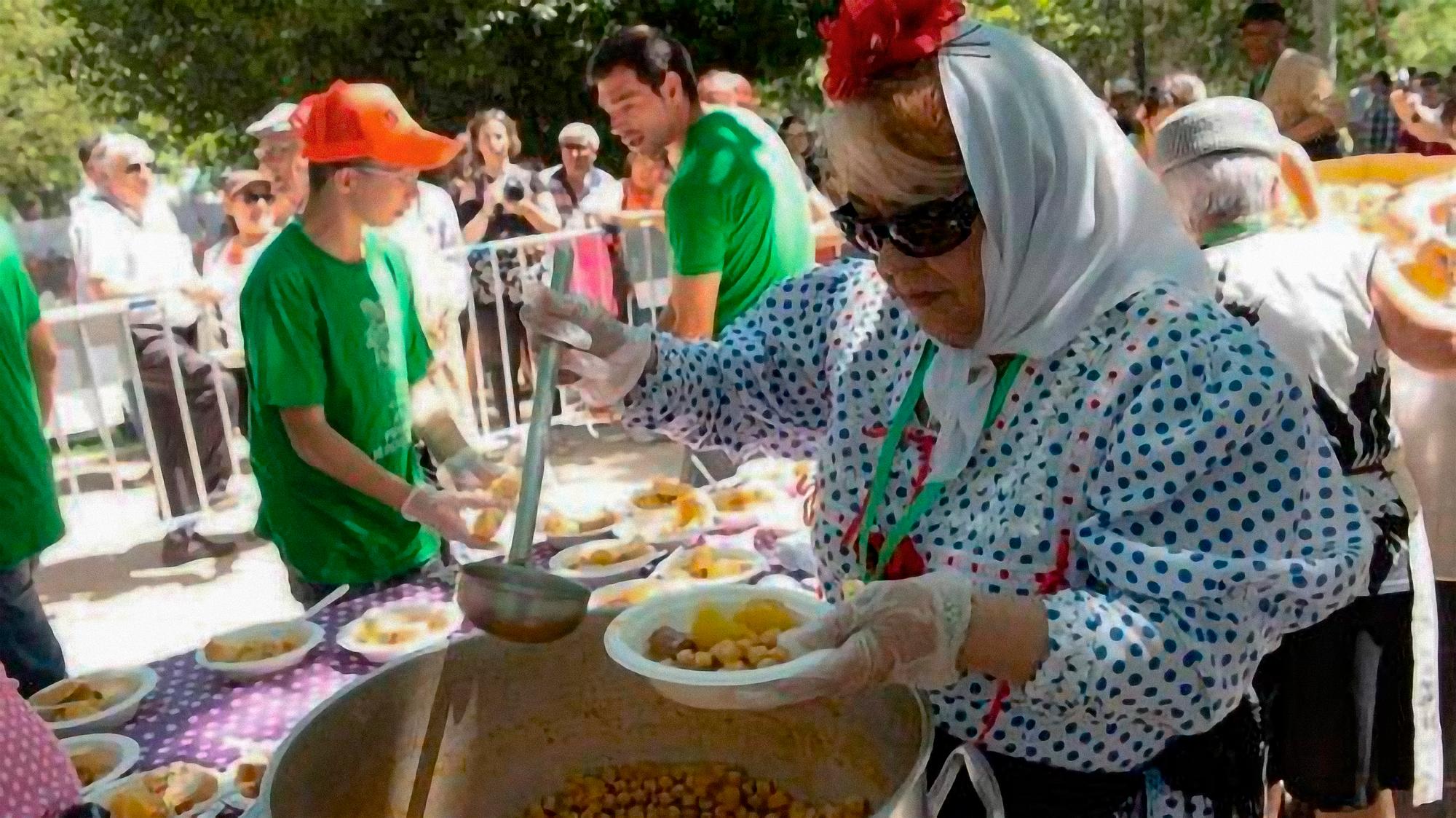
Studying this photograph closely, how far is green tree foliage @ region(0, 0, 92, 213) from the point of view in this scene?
1231 centimetres

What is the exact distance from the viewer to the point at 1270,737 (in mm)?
2145

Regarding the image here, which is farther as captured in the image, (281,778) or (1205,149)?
(1205,149)

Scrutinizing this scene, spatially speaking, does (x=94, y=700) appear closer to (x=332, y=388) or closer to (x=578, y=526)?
(x=332, y=388)

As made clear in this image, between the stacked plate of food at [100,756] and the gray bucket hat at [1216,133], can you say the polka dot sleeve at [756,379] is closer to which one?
the stacked plate of food at [100,756]

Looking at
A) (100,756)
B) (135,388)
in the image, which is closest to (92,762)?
(100,756)

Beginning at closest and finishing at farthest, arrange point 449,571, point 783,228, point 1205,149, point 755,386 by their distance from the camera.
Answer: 1. point 755,386
2. point 1205,149
3. point 449,571
4. point 783,228

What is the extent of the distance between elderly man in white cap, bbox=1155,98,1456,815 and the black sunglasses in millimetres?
1120

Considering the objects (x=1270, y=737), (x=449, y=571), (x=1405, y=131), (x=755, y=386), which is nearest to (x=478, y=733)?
(x=755, y=386)

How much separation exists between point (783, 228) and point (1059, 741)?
5.96ft

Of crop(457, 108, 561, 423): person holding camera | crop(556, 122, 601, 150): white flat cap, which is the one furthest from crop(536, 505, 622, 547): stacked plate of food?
crop(556, 122, 601, 150): white flat cap

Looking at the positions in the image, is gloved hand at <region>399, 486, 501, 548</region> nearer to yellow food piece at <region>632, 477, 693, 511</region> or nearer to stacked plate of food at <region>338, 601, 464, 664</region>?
stacked plate of food at <region>338, 601, 464, 664</region>

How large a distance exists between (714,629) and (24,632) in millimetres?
1868

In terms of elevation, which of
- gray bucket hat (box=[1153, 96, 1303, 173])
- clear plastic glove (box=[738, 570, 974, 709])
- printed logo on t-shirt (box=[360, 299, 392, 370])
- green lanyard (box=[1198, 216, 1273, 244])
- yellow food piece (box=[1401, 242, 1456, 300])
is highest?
gray bucket hat (box=[1153, 96, 1303, 173])

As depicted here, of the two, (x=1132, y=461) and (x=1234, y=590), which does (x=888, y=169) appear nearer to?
(x=1132, y=461)
